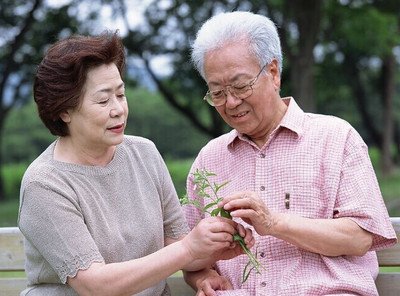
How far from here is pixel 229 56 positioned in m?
3.40

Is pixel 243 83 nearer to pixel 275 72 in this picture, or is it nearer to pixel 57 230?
pixel 275 72

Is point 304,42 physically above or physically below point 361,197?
below

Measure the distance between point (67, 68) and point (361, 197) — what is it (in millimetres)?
1182

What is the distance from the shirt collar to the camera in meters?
3.48

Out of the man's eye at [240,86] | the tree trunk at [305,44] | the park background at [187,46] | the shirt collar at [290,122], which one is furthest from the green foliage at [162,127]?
the man's eye at [240,86]

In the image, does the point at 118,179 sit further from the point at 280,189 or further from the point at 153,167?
the point at 280,189

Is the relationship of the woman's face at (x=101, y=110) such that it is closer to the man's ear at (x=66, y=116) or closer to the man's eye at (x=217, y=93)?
the man's ear at (x=66, y=116)

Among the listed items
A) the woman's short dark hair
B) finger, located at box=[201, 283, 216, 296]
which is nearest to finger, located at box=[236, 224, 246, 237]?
finger, located at box=[201, 283, 216, 296]

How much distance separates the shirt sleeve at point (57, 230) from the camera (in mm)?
3164

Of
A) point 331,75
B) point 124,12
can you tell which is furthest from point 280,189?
point 331,75

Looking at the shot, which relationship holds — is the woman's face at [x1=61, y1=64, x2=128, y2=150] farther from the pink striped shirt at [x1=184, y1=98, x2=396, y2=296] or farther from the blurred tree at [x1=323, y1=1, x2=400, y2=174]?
the blurred tree at [x1=323, y1=1, x2=400, y2=174]

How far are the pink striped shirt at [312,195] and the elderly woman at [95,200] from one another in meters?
0.21

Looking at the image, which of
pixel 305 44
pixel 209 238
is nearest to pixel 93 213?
pixel 209 238

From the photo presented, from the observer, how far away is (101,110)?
3291mm
